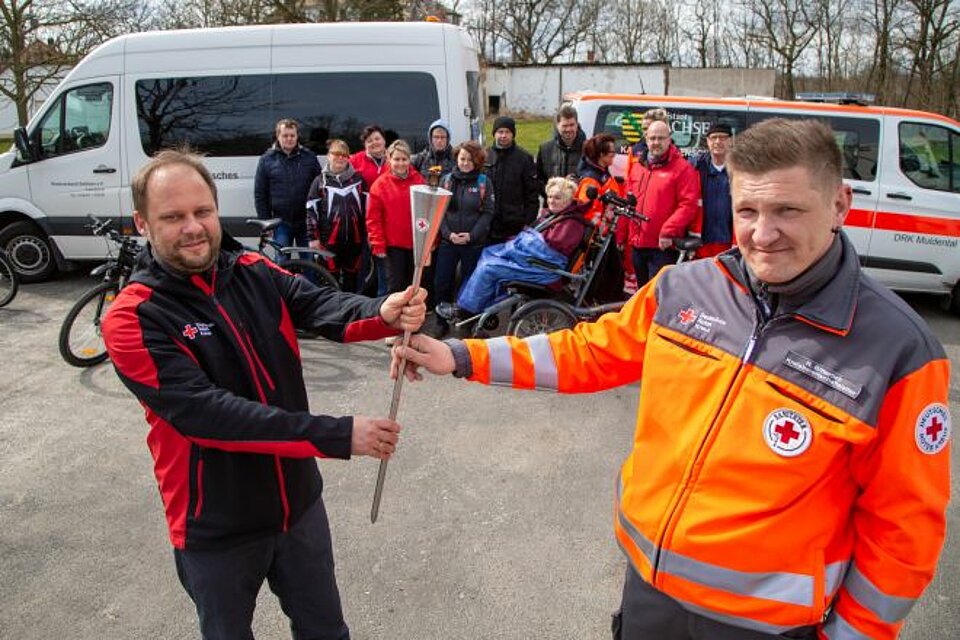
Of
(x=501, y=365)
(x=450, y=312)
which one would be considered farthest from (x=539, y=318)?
(x=501, y=365)

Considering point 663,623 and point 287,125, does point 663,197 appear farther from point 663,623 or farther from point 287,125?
point 663,623

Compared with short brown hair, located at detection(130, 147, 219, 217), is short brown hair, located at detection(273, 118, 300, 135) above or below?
above

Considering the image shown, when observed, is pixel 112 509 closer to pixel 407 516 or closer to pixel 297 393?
pixel 407 516

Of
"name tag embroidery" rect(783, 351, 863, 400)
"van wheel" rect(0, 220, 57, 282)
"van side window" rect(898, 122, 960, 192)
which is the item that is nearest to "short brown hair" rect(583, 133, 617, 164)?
"van side window" rect(898, 122, 960, 192)

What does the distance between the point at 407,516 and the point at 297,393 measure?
1.81 metres

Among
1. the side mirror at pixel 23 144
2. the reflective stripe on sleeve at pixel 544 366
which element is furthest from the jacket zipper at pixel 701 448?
the side mirror at pixel 23 144

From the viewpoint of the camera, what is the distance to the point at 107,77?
7855 millimetres

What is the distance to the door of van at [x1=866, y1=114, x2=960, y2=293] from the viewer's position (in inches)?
286

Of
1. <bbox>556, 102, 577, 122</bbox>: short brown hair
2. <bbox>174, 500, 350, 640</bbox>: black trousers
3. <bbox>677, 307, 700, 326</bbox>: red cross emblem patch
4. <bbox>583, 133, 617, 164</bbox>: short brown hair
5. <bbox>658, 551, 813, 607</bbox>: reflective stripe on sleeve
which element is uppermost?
<bbox>556, 102, 577, 122</bbox>: short brown hair

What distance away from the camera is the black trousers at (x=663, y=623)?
166cm

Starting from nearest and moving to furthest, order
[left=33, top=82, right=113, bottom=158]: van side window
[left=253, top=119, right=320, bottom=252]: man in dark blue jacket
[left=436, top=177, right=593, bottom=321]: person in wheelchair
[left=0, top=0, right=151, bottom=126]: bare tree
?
1. [left=436, top=177, right=593, bottom=321]: person in wheelchair
2. [left=253, top=119, right=320, bottom=252]: man in dark blue jacket
3. [left=33, top=82, right=113, bottom=158]: van side window
4. [left=0, top=0, right=151, bottom=126]: bare tree

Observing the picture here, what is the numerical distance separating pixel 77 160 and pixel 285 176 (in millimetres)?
2805

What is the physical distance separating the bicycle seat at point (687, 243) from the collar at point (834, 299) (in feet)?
15.6

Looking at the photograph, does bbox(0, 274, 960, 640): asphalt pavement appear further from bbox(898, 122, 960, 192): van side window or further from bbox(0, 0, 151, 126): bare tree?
bbox(0, 0, 151, 126): bare tree
